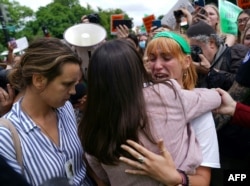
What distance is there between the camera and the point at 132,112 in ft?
5.13

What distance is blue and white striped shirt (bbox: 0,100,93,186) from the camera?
1618 mm

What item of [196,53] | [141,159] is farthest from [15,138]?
[196,53]

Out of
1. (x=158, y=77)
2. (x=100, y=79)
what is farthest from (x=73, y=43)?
(x=100, y=79)

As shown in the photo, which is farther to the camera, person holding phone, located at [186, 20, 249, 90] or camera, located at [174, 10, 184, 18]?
camera, located at [174, 10, 184, 18]

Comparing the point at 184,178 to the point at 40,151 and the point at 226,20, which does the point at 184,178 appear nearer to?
the point at 40,151

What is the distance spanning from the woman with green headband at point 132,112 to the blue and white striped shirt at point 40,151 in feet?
0.71

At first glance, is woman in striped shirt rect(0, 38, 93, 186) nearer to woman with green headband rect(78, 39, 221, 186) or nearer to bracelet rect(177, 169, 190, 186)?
woman with green headband rect(78, 39, 221, 186)

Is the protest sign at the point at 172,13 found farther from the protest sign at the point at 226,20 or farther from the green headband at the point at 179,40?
the green headband at the point at 179,40

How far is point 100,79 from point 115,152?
319 mm

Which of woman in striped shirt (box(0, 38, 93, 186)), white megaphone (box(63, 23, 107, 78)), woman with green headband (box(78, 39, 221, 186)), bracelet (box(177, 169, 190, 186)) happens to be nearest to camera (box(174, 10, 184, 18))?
white megaphone (box(63, 23, 107, 78))

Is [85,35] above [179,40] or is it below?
below

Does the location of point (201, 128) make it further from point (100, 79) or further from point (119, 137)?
point (100, 79)

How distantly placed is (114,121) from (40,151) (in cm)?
40

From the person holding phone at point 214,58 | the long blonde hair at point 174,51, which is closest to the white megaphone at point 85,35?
the person holding phone at point 214,58
